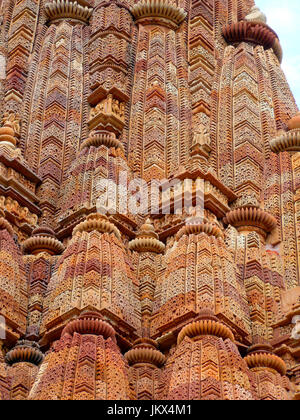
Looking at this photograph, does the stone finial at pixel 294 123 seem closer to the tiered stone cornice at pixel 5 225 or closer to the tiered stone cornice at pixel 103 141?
the tiered stone cornice at pixel 103 141

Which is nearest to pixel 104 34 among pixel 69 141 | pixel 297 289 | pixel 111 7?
pixel 111 7

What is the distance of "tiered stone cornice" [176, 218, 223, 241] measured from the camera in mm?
27938

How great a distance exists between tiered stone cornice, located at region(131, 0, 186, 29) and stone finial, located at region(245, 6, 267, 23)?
1.97m

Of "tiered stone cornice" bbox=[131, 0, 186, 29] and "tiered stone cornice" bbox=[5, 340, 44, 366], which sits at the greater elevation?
"tiered stone cornice" bbox=[131, 0, 186, 29]

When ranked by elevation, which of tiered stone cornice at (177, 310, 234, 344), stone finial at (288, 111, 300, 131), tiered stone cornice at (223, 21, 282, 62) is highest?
tiered stone cornice at (223, 21, 282, 62)

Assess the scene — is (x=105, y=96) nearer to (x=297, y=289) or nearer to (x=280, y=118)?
(x=280, y=118)

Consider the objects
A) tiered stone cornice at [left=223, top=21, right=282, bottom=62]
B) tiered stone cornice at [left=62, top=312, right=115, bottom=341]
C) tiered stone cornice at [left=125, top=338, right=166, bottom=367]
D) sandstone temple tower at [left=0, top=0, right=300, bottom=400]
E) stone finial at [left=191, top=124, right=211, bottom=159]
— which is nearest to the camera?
tiered stone cornice at [left=62, top=312, right=115, bottom=341]

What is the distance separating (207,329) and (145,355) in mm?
1526

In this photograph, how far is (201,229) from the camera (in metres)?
28.0

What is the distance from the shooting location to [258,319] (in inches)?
1073

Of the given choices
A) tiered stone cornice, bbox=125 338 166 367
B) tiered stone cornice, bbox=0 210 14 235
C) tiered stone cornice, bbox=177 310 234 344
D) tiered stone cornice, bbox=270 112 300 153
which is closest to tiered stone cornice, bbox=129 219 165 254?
tiered stone cornice, bbox=0 210 14 235

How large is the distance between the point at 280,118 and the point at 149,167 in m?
4.19

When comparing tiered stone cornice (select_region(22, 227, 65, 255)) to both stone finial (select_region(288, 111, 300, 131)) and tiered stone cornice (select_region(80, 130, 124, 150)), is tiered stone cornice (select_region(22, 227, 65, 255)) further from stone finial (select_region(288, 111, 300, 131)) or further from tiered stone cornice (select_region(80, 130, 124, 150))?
stone finial (select_region(288, 111, 300, 131))
